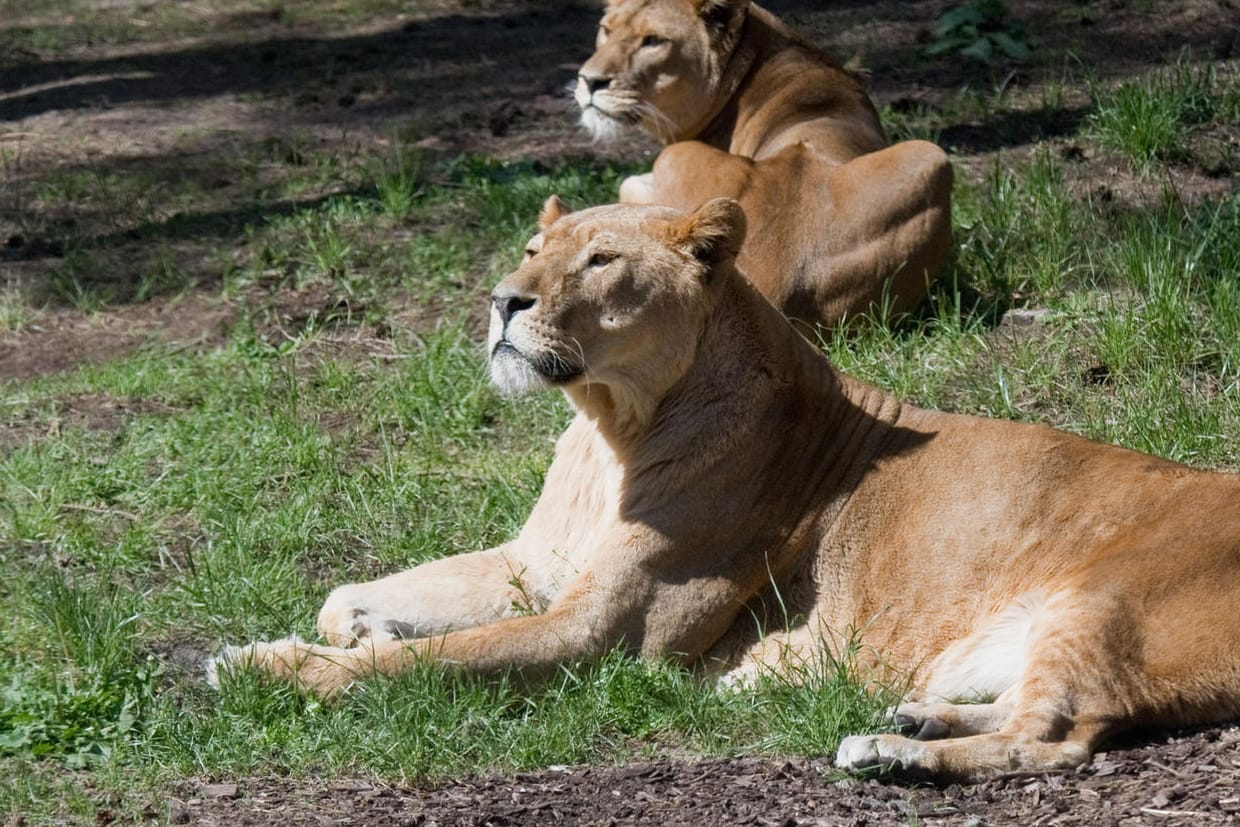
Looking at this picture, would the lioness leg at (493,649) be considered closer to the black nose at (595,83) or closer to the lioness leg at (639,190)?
the lioness leg at (639,190)

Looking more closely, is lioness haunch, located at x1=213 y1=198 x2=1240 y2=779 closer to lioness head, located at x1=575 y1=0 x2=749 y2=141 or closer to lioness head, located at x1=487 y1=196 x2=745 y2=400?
lioness head, located at x1=487 y1=196 x2=745 y2=400

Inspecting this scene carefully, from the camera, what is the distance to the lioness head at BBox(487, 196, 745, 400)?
5090mm

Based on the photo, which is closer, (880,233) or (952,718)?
(952,718)

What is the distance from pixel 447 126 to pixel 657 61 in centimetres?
212

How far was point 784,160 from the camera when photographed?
25.6 ft

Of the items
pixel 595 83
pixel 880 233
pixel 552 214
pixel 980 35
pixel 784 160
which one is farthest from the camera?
pixel 980 35

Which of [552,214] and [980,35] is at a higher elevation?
[552,214]

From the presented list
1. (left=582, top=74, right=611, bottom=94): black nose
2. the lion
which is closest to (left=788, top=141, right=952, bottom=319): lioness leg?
the lion

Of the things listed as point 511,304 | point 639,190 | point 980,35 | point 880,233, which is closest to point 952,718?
point 511,304

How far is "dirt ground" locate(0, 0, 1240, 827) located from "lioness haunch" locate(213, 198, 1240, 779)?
1.52ft

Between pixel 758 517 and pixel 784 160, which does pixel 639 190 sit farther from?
pixel 758 517

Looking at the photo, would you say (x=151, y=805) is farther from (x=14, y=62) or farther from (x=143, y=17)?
(x=143, y=17)

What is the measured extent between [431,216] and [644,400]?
14.2ft

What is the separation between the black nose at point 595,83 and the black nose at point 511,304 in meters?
3.99
